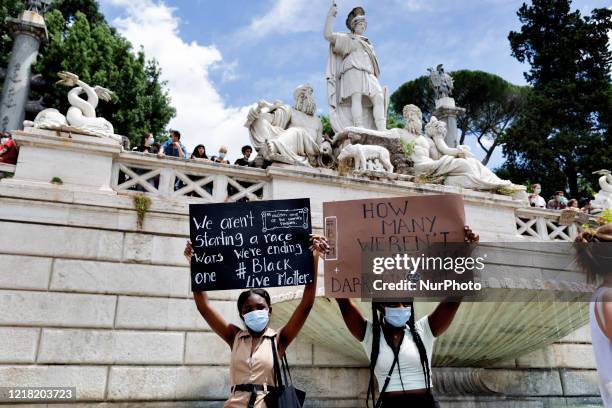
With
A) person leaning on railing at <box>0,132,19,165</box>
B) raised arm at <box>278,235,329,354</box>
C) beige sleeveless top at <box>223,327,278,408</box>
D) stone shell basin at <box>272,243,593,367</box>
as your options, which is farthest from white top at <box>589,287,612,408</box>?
person leaning on railing at <box>0,132,19,165</box>

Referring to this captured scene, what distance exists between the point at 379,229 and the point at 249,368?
60.1 inches

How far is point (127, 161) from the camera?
8.55m

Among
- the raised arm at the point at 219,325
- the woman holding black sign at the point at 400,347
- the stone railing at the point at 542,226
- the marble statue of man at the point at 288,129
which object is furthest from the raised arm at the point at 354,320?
the stone railing at the point at 542,226

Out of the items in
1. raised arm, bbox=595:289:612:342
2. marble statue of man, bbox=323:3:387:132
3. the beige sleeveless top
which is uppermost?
marble statue of man, bbox=323:3:387:132

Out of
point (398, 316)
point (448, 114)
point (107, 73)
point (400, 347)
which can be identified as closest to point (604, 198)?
point (398, 316)

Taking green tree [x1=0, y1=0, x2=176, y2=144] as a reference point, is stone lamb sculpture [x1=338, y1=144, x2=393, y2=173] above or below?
below

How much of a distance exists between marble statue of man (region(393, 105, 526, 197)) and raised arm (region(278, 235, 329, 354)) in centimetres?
738

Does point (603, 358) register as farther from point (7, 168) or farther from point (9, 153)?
point (9, 153)

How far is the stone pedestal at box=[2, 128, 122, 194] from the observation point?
7.95 meters

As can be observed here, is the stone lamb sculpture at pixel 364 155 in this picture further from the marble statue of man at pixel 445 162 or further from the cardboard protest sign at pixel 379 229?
the cardboard protest sign at pixel 379 229

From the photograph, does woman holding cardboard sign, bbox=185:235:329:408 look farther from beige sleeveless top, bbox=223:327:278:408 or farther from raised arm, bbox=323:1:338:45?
raised arm, bbox=323:1:338:45

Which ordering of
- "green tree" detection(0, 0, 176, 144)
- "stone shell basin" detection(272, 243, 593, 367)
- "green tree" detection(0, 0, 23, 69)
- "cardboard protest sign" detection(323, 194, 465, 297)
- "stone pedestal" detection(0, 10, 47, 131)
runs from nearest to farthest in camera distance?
"cardboard protest sign" detection(323, 194, 465, 297) < "stone shell basin" detection(272, 243, 593, 367) < "stone pedestal" detection(0, 10, 47, 131) < "green tree" detection(0, 0, 176, 144) < "green tree" detection(0, 0, 23, 69)

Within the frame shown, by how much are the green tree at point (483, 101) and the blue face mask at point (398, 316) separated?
38350 millimetres

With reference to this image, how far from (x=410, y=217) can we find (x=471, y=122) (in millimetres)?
39319
